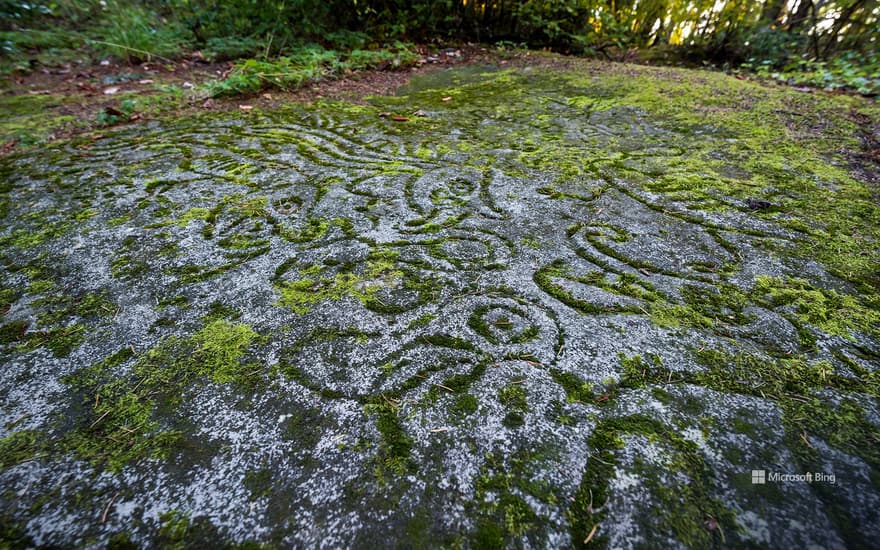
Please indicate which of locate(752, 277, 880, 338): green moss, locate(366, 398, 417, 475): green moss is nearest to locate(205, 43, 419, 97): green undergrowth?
locate(366, 398, 417, 475): green moss

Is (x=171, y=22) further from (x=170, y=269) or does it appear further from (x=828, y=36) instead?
(x=828, y=36)

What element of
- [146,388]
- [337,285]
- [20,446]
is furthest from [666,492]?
[20,446]

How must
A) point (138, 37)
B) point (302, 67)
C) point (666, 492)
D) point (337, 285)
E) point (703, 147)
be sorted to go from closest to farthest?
point (666, 492) → point (337, 285) → point (703, 147) → point (302, 67) → point (138, 37)

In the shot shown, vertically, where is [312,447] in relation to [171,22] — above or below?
below

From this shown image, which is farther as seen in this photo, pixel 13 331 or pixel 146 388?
pixel 13 331

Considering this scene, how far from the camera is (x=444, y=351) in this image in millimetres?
1062

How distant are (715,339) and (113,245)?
6.55ft

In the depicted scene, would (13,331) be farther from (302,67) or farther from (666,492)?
(302,67)

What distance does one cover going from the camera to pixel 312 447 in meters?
0.85

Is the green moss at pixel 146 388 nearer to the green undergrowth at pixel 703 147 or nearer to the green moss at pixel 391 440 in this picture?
the green moss at pixel 391 440

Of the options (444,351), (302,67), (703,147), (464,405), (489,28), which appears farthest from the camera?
(489,28)

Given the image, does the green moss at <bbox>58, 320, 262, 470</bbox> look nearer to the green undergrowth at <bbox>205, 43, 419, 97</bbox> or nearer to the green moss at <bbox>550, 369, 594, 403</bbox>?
the green moss at <bbox>550, 369, 594, 403</bbox>

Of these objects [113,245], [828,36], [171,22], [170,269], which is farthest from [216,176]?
[828,36]

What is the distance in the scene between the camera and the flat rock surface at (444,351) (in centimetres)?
75
